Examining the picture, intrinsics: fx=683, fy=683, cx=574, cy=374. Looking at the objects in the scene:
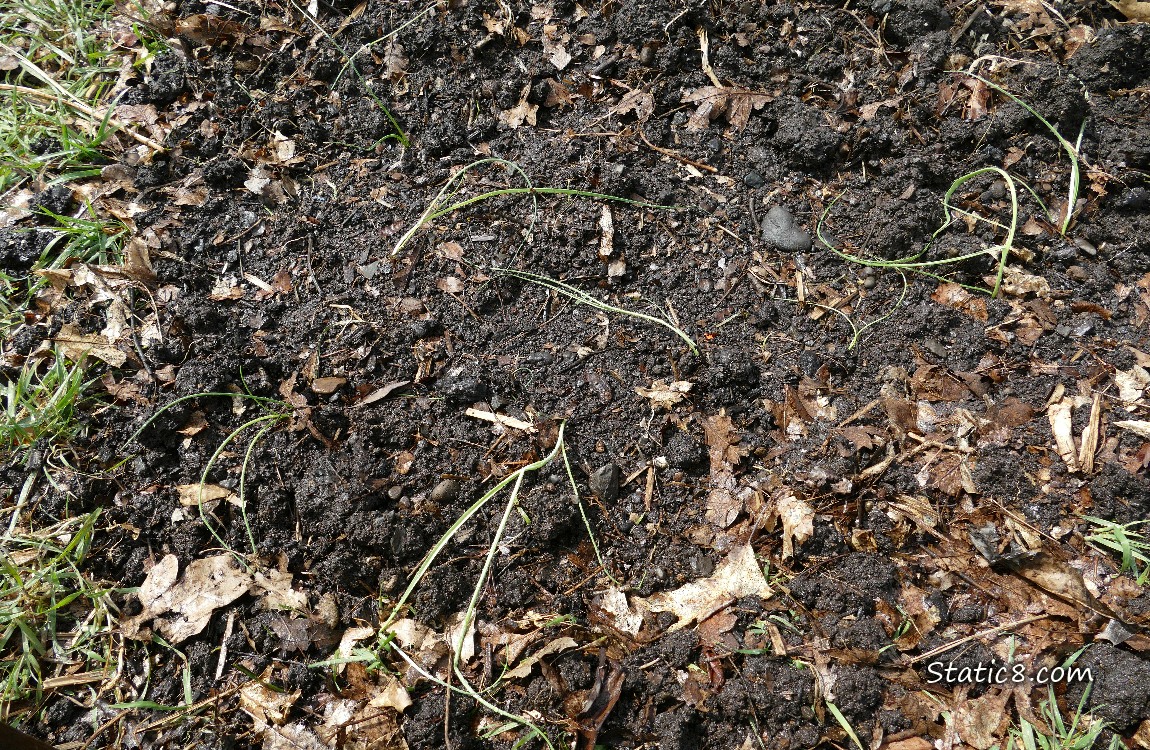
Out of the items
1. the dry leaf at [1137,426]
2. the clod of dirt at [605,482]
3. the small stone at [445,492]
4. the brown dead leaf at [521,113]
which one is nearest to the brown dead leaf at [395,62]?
the brown dead leaf at [521,113]

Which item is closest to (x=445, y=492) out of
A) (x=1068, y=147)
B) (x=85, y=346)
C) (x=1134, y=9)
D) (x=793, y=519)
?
(x=793, y=519)

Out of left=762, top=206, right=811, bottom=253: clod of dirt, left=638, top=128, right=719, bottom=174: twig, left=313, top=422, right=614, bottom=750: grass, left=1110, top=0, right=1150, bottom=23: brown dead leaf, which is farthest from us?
left=1110, top=0, right=1150, bottom=23: brown dead leaf

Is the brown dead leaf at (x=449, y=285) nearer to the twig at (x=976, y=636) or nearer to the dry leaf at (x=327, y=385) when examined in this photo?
the dry leaf at (x=327, y=385)

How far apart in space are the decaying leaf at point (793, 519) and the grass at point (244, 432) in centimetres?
166

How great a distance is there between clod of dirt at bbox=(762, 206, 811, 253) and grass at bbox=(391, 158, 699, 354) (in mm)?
394

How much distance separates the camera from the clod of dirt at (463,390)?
234cm

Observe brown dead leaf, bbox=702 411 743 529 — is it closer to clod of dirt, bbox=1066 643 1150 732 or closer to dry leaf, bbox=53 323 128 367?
clod of dirt, bbox=1066 643 1150 732

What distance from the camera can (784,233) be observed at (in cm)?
262

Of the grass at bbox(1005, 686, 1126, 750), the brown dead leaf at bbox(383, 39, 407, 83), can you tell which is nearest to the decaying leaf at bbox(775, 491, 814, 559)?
the grass at bbox(1005, 686, 1126, 750)

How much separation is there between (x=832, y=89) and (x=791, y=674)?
2298 millimetres

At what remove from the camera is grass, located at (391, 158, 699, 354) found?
245 cm

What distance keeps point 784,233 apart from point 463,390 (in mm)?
1354

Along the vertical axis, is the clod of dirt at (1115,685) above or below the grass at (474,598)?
below

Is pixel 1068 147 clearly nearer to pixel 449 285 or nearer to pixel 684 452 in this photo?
pixel 684 452
